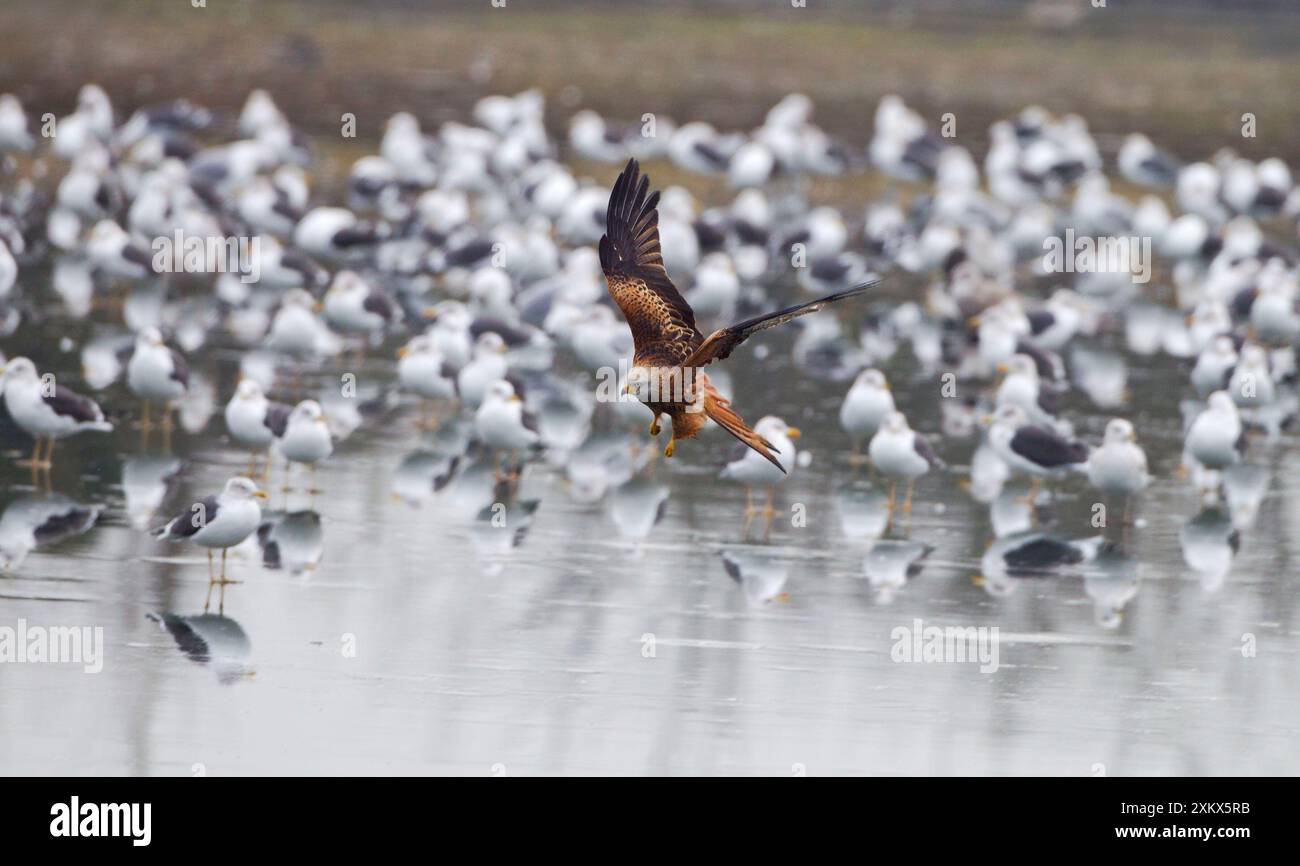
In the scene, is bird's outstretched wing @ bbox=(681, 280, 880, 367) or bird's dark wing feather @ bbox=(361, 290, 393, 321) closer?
bird's outstretched wing @ bbox=(681, 280, 880, 367)

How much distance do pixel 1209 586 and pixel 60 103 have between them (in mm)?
24559

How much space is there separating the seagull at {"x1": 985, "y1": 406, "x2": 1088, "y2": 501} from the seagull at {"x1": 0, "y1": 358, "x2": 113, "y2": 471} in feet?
22.0

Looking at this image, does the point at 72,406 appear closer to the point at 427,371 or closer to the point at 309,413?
the point at 309,413

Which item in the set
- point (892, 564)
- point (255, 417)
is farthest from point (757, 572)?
point (255, 417)

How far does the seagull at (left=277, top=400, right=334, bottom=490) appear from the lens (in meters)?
13.6

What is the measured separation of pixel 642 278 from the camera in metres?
10.6

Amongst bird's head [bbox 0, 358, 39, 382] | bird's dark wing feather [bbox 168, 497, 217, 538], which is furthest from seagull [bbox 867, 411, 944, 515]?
bird's head [bbox 0, 358, 39, 382]

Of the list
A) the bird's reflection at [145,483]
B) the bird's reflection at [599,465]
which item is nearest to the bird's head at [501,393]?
the bird's reflection at [599,465]

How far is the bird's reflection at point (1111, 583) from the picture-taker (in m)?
12.0

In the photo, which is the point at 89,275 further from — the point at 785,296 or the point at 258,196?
the point at 785,296

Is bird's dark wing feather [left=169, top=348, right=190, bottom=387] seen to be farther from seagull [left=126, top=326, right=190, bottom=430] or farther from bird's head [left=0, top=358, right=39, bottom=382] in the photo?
bird's head [left=0, top=358, right=39, bottom=382]

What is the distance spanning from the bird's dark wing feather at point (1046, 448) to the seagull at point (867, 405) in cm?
108

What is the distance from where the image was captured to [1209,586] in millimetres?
12719

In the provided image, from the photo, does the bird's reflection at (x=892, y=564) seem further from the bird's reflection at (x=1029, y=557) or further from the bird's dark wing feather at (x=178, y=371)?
the bird's dark wing feather at (x=178, y=371)
